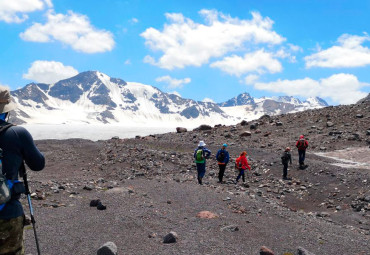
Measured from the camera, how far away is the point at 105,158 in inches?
1212

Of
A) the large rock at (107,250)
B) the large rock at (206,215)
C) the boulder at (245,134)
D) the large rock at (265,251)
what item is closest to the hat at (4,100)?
the large rock at (107,250)

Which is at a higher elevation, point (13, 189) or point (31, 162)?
point (31, 162)

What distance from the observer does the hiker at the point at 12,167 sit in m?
4.31

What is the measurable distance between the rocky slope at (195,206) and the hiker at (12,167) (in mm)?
4423

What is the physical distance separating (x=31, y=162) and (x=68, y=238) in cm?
554

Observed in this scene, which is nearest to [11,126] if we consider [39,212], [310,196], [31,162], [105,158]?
[31,162]

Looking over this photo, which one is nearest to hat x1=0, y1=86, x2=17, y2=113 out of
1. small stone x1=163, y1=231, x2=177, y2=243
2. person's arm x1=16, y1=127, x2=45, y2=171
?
person's arm x1=16, y1=127, x2=45, y2=171

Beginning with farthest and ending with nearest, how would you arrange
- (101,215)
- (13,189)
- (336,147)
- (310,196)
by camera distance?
(336,147), (310,196), (101,215), (13,189)

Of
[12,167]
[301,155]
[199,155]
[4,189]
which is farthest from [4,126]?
[301,155]

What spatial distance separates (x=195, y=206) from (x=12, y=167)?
9.51 m

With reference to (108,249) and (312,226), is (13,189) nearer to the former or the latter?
(108,249)

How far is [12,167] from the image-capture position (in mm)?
4461

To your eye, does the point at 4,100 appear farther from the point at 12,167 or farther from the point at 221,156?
the point at 221,156

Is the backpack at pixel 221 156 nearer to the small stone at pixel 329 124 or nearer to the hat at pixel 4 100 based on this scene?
the hat at pixel 4 100
